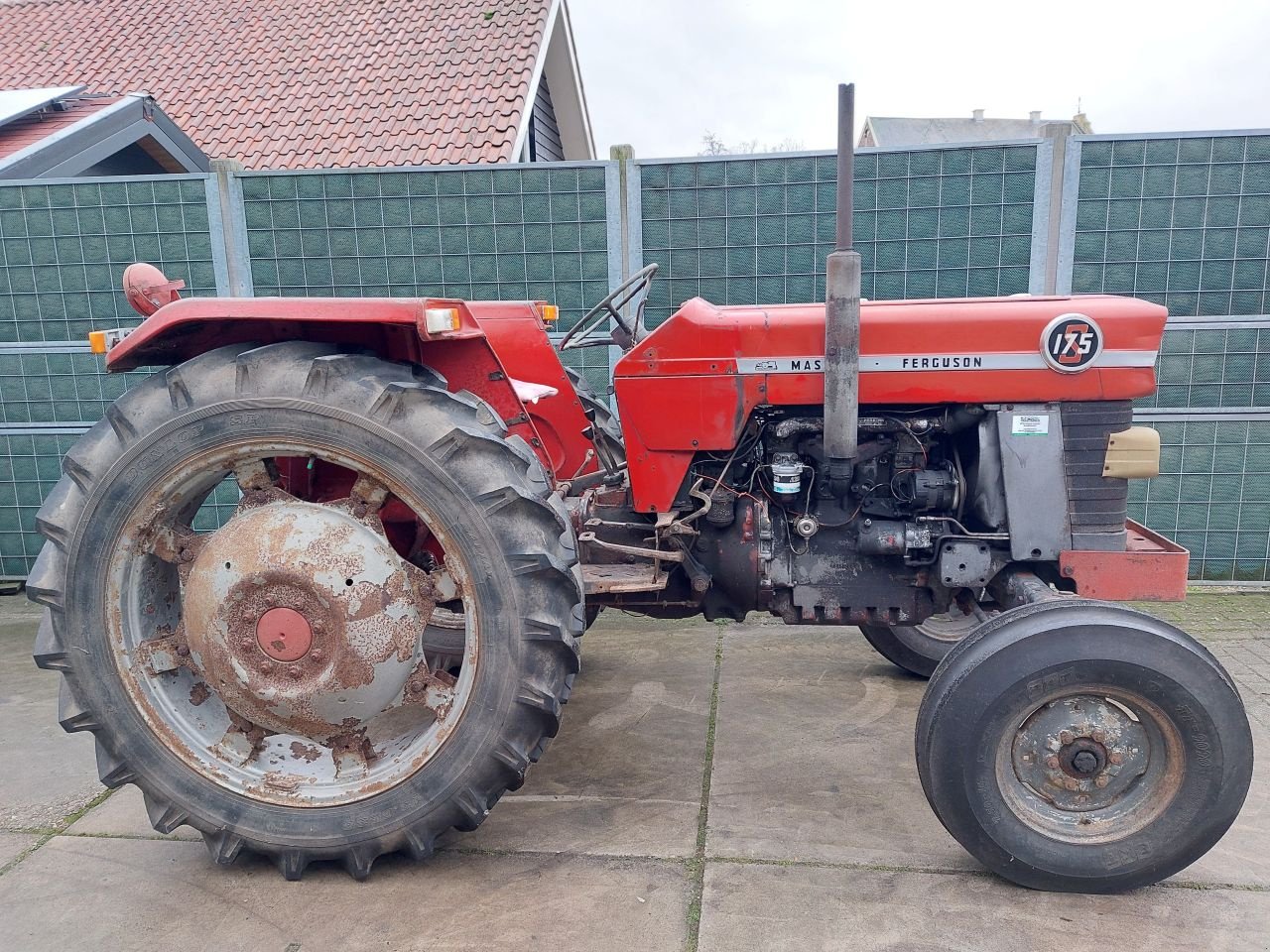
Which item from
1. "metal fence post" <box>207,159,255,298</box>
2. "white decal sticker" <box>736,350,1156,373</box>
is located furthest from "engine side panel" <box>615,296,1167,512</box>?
"metal fence post" <box>207,159,255,298</box>

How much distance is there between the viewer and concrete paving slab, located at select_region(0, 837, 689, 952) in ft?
6.84

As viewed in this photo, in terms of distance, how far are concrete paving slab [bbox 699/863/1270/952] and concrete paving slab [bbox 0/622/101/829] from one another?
2.02 meters

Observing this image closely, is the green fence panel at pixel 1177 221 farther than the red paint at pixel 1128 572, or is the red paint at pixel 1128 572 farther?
the green fence panel at pixel 1177 221

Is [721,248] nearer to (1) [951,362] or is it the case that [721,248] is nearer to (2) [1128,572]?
(1) [951,362]

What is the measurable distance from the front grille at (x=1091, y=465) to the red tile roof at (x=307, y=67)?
744cm

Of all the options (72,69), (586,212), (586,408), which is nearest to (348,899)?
(586,408)

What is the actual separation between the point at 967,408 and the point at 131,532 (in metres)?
2.25

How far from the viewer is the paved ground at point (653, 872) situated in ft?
6.81

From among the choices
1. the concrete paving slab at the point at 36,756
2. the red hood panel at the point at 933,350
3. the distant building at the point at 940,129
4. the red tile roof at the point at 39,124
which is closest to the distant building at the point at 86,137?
the red tile roof at the point at 39,124

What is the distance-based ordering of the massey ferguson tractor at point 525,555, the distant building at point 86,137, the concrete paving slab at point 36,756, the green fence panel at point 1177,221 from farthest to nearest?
the distant building at point 86,137, the green fence panel at point 1177,221, the concrete paving slab at point 36,756, the massey ferguson tractor at point 525,555

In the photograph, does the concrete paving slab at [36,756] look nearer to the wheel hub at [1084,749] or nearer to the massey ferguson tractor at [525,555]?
the massey ferguson tractor at [525,555]

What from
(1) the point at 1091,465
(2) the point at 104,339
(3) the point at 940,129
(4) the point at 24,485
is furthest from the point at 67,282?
Result: (3) the point at 940,129

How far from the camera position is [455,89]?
9.99 metres

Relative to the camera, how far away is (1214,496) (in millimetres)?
4621
